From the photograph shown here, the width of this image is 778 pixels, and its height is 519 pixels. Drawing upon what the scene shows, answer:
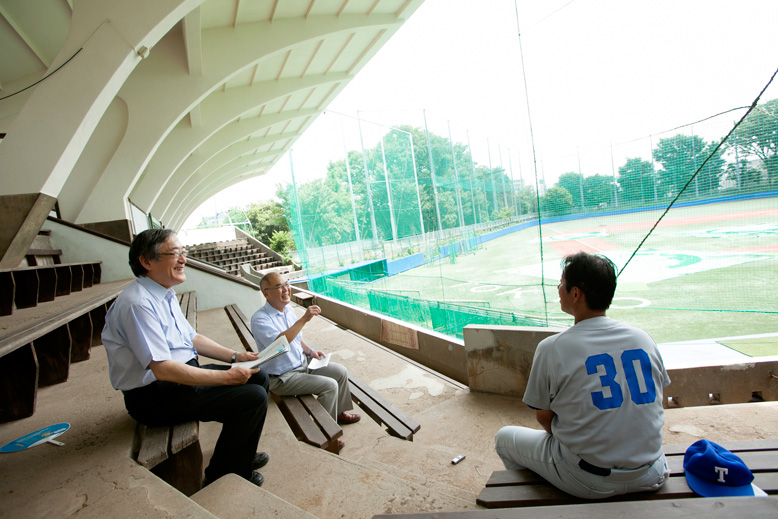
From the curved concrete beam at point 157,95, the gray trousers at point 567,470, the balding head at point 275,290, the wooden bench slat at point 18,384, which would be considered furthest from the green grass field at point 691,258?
the curved concrete beam at point 157,95

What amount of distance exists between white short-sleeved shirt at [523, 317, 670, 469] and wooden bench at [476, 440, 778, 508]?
20 cm

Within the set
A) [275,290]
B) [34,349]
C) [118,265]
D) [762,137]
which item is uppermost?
[762,137]

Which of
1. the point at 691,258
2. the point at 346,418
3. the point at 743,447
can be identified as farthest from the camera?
the point at 691,258

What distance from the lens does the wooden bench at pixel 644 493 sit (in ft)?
5.48

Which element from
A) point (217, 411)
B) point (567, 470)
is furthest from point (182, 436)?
point (567, 470)

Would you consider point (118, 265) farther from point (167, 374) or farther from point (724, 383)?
point (724, 383)

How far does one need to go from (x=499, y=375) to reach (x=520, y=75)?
191 inches

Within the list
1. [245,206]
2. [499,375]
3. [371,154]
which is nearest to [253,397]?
[499,375]

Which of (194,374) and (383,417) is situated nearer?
(194,374)

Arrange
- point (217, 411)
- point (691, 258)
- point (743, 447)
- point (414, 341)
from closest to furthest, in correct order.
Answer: point (743, 447), point (217, 411), point (691, 258), point (414, 341)

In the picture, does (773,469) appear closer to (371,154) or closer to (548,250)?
(548,250)

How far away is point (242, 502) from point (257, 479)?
1.58 ft

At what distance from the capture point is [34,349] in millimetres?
2867

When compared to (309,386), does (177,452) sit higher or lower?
higher
